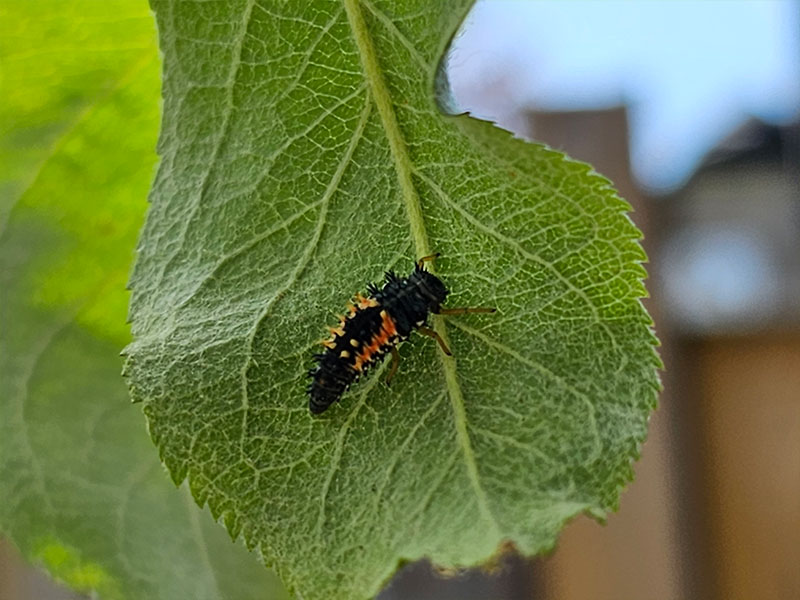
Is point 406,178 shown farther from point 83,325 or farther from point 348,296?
point 83,325

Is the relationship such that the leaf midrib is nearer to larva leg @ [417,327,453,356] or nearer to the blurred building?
larva leg @ [417,327,453,356]

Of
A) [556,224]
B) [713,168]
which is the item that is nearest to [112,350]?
[556,224]

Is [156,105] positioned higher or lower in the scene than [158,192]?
higher

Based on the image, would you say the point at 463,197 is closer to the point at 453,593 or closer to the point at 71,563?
the point at 71,563

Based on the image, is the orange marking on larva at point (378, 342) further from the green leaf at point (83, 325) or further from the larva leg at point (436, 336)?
the green leaf at point (83, 325)

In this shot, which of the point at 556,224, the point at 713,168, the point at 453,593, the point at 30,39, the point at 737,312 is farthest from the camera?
the point at 713,168

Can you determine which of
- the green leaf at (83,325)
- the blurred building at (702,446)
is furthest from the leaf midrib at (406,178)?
the blurred building at (702,446)

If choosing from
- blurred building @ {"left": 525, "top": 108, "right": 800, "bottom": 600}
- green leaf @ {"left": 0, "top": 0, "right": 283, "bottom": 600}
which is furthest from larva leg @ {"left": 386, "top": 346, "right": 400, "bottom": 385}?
blurred building @ {"left": 525, "top": 108, "right": 800, "bottom": 600}
